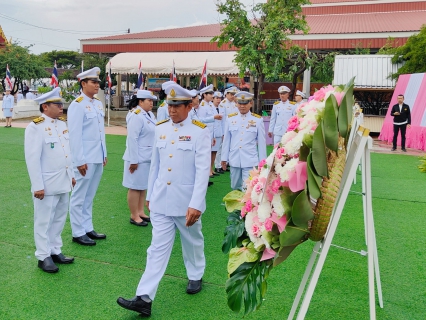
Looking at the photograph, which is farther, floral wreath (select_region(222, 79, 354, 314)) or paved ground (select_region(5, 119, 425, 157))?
paved ground (select_region(5, 119, 425, 157))

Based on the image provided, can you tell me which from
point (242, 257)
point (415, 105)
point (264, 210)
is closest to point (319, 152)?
point (264, 210)

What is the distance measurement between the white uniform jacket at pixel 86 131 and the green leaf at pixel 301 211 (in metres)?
3.14

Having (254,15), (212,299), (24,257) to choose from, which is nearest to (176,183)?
(212,299)

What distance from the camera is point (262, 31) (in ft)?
47.9

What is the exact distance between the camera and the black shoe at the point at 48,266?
4.21 m

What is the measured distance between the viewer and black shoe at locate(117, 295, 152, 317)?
3.30 metres

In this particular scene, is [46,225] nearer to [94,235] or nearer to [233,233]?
[94,235]

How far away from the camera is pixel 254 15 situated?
15.0m

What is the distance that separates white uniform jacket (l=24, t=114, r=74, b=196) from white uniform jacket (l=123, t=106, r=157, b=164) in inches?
45.4

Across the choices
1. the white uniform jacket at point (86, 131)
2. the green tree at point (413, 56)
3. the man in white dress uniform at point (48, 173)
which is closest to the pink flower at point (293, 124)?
the man in white dress uniform at point (48, 173)

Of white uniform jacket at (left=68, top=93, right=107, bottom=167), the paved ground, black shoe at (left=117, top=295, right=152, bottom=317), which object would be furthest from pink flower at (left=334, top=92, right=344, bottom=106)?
the paved ground

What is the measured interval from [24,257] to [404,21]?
66.4 feet

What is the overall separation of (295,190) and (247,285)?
2.02 feet

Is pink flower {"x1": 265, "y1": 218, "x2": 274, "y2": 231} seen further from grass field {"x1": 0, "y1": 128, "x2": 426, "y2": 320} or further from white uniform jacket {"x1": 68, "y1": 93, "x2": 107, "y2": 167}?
white uniform jacket {"x1": 68, "y1": 93, "x2": 107, "y2": 167}
